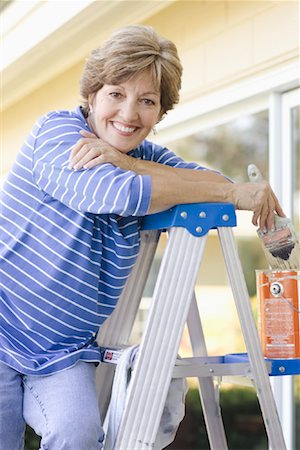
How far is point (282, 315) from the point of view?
2.51m

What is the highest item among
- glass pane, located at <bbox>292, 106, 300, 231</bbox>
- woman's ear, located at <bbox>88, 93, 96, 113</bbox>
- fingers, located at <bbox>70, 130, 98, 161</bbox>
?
glass pane, located at <bbox>292, 106, 300, 231</bbox>

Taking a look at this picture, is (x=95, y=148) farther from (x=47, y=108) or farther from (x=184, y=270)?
(x=47, y=108)

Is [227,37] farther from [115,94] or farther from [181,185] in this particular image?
[181,185]

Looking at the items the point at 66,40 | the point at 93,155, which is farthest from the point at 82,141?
the point at 66,40

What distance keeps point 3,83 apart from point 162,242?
2.12 metres

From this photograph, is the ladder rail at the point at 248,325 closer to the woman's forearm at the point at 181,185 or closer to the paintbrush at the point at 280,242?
the woman's forearm at the point at 181,185

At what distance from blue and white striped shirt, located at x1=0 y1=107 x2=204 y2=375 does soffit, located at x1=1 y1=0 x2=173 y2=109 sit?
2245 mm

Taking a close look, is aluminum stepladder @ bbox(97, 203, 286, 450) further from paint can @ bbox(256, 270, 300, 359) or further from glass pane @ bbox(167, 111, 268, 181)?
glass pane @ bbox(167, 111, 268, 181)

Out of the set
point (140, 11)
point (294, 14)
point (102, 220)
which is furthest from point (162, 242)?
point (102, 220)

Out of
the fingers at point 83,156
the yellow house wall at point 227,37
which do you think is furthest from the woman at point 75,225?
the yellow house wall at point 227,37

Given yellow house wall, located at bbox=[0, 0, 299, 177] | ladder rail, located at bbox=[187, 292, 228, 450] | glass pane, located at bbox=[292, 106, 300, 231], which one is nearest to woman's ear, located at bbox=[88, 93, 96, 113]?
ladder rail, located at bbox=[187, 292, 228, 450]

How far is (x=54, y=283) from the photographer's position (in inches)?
90.2

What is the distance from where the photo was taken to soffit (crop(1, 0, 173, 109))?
4.56 metres

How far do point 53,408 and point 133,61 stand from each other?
91 centimetres
